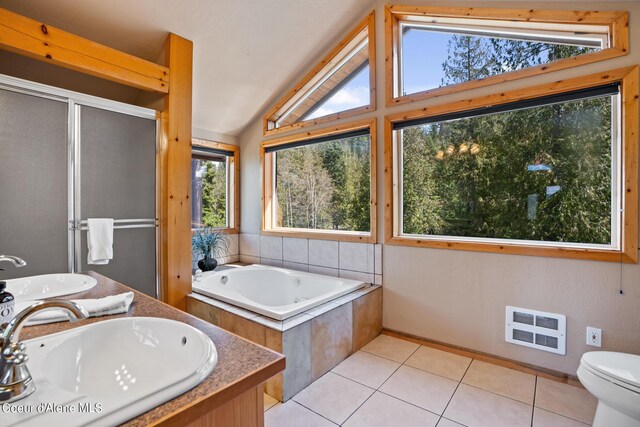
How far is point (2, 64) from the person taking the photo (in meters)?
2.00

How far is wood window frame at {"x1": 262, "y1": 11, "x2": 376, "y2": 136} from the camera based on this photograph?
113 inches

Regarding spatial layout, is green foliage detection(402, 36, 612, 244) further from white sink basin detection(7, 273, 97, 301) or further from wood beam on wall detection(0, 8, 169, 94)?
white sink basin detection(7, 273, 97, 301)

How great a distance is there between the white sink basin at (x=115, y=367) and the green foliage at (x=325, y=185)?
2.29 meters

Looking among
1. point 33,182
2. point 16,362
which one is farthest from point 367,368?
point 33,182

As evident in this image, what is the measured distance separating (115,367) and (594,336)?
2578 mm

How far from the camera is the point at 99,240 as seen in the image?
6.58ft

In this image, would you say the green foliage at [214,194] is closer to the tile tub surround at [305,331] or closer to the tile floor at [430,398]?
the tile tub surround at [305,331]

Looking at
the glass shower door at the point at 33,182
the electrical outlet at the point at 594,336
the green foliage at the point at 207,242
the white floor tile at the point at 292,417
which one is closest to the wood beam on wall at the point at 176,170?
the glass shower door at the point at 33,182

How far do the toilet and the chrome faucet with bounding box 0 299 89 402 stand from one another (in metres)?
1.97

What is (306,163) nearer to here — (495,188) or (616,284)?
(495,188)

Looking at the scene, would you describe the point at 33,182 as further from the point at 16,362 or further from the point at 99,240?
the point at 16,362

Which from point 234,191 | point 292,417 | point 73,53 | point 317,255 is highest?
point 73,53

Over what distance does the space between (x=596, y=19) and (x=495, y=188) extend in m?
1.18

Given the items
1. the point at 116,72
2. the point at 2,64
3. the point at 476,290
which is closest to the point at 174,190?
the point at 116,72
